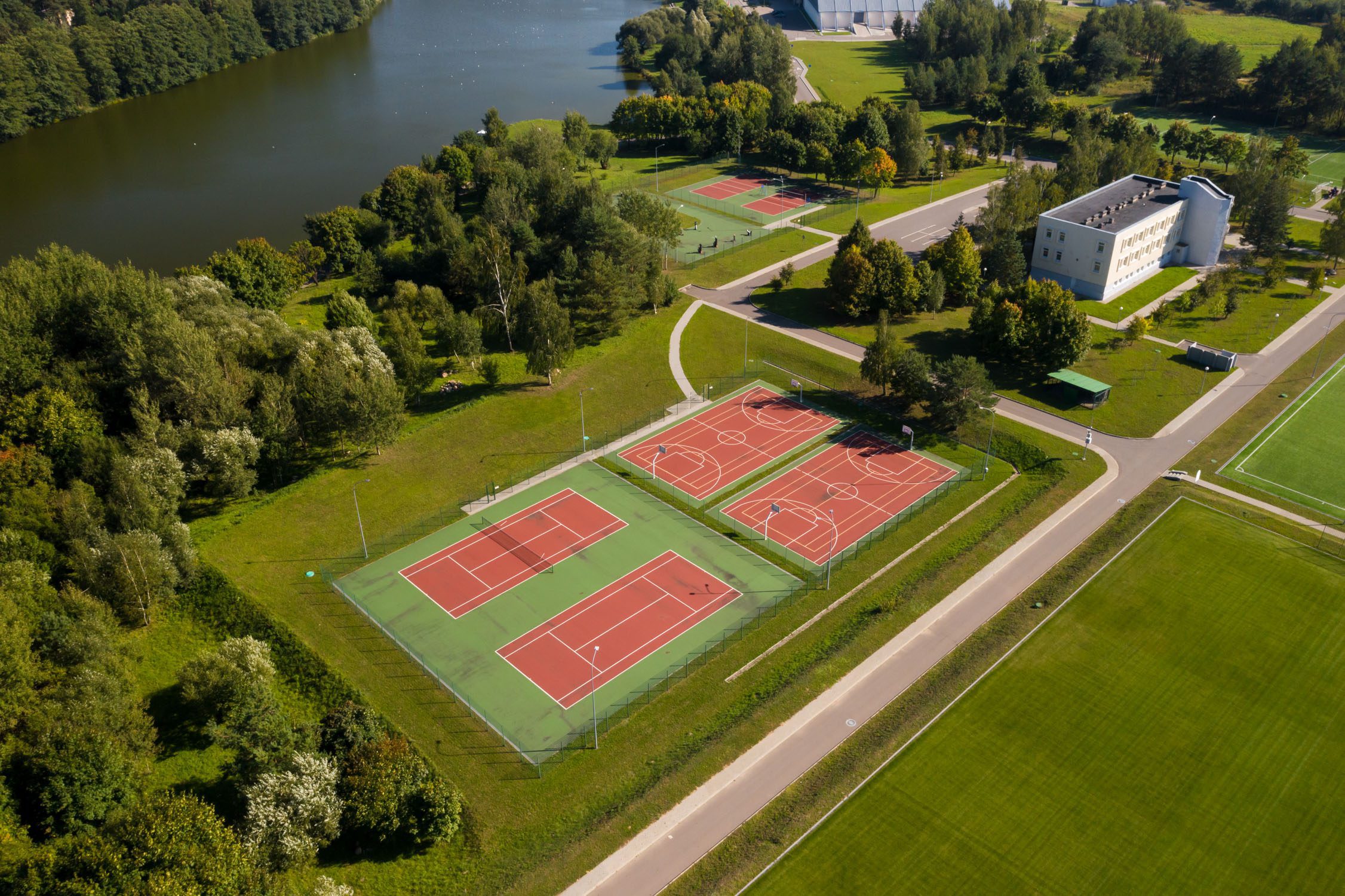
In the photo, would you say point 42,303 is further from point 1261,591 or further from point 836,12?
point 836,12

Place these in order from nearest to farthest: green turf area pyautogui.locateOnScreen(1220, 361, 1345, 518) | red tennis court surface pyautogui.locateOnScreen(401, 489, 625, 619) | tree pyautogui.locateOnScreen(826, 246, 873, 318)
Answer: red tennis court surface pyautogui.locateOnScreen(401, 489, 625, 619)
green turf area pyautogui.locateOnScreen(1220, 361, 1345, 518)
tree pyautogui.locateOnScreen(826, 246, 873, 318)

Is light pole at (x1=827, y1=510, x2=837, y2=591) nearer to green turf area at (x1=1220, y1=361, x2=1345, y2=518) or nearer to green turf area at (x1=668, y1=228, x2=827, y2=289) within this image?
green turf area at (x1=1220, y1=361, x2=1345, y2=518)

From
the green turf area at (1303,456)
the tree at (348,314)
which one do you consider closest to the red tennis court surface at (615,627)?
the tree at (348,314)

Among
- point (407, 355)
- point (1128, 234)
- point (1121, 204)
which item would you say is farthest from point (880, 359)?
point (1121, 204)

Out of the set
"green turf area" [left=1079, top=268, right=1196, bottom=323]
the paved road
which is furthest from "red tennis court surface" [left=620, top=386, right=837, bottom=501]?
"green turf area" [left=1079, top=268, right=1196, bottom=323]

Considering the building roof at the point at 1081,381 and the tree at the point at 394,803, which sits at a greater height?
the building roof at the point at 1081,381

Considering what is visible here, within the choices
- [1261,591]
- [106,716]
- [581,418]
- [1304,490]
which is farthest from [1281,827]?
[106,716]

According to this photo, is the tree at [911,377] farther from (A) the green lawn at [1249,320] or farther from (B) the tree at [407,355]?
(B) the tree at [407,355]

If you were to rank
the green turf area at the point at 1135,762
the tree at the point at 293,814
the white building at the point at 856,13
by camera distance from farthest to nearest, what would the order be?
the white building at the point at 856,13 → the green turf area at the point at 1135,762 → the tree at the point at 293,814

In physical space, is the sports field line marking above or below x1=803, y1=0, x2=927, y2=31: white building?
below
